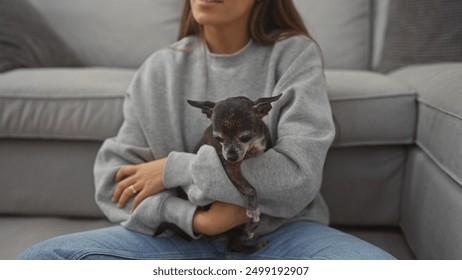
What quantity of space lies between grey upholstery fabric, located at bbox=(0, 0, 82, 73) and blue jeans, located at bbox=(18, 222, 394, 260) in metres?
0.69

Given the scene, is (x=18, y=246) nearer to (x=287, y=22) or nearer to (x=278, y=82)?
(x=278, y=82)

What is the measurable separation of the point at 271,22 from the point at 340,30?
1.81 ft

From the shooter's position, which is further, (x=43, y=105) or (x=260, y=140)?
(x=43, y=105)

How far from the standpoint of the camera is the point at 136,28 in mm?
1467

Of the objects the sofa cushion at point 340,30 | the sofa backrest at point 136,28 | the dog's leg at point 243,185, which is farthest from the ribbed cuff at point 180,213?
the sofa cushion at point 340,30

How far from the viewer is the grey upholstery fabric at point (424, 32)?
141 centimetres

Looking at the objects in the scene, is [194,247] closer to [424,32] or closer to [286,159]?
[286,159]

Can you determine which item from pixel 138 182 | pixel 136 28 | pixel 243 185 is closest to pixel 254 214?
pixel 243 185

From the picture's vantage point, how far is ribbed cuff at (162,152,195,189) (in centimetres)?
91

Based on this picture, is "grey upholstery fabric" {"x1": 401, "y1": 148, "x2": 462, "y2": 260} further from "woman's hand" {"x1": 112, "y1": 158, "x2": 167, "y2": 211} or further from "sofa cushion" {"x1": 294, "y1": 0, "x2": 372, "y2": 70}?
"woman's hand" {"x1": 112, "y1": 158, "x2": 167, "y2": 211}

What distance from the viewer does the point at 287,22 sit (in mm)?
1050

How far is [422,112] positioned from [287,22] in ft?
1.38

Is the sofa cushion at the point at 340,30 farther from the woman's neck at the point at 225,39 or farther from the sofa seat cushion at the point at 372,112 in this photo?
the woman's neck at the point at 225,39
